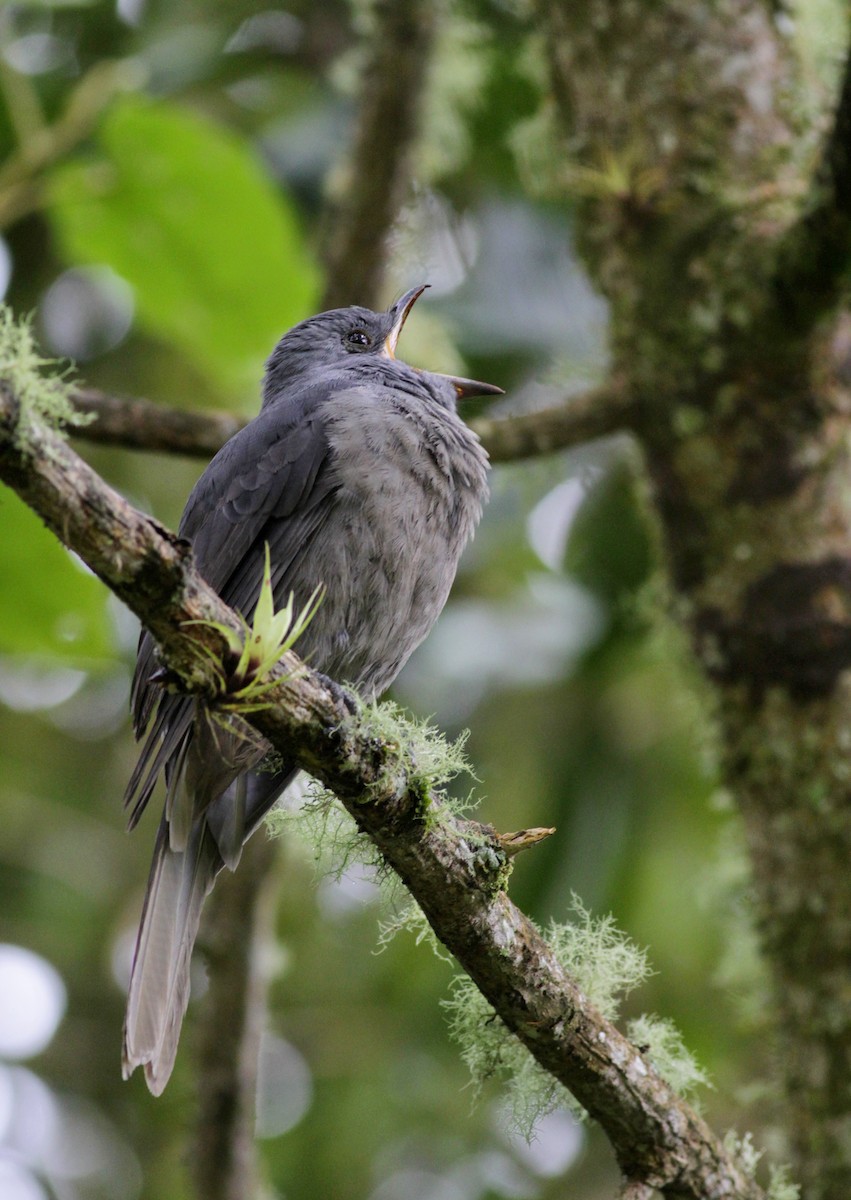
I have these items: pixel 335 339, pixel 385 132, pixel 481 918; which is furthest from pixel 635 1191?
pixel 385 132

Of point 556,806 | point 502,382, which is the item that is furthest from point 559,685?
point 502,382

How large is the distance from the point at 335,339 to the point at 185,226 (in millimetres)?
542

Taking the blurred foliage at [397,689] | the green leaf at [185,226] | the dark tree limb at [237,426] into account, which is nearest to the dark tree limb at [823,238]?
the dark tree limb at [237,426]

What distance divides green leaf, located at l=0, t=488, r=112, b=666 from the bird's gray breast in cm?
64

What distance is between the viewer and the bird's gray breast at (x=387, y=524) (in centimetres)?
310

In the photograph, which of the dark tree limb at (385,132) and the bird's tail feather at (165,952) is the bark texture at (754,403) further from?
the bird's tail feather at (165,952)

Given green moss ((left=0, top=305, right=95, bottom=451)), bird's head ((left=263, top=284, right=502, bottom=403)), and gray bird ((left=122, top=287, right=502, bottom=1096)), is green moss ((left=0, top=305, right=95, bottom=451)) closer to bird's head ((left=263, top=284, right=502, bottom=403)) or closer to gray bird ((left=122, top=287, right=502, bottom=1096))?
gray bird ((left=122, top=287, right=502, bottom=1096))

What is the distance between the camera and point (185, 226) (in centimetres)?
376

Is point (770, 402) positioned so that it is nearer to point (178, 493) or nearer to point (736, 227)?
point (736, 227)

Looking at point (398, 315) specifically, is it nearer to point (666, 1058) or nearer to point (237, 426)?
point (237, 426)

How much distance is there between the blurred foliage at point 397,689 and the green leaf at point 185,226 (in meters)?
0.02

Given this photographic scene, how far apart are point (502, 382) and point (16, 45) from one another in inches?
99.5

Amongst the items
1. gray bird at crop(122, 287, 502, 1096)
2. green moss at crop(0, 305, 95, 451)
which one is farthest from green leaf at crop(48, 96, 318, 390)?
green moss at crop(0, 305, 95, 451)

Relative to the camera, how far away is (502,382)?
5.23 meters
